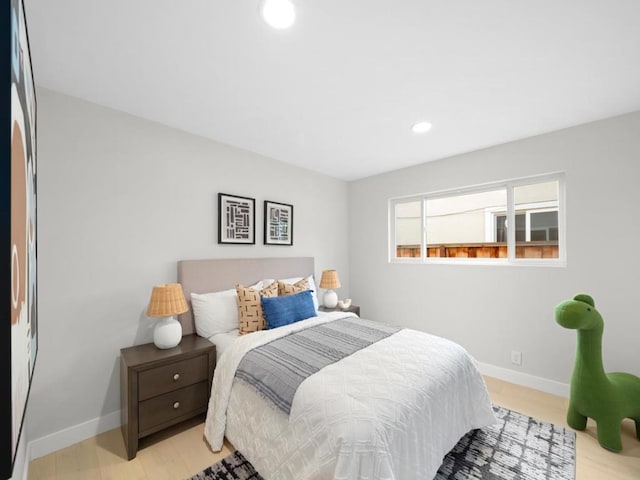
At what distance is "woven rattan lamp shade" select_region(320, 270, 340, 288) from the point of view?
347cm

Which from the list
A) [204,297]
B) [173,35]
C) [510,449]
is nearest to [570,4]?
[173,35]

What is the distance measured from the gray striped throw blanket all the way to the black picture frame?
1.24m

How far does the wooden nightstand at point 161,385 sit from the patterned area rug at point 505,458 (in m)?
0.48

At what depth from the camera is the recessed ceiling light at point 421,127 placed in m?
2.44

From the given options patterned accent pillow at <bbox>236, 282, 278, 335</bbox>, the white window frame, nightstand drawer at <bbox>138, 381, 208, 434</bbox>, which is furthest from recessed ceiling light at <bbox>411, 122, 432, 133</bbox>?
nightstand drawer at <bbox>138, 381, 208, 434</bbox>

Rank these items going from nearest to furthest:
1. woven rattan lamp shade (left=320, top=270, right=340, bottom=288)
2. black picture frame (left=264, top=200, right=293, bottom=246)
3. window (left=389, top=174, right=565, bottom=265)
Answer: window (left=389, top=174, right=565, bottom=265) < black picture frame (left=264, top=200, right=293, bottom=246) < woven rattan lamp shade (left=320, top=270, right=340, bottom=288)

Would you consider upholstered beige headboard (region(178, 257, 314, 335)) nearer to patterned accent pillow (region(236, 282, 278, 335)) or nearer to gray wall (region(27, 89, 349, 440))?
gray wall (region(27, 89, 349, 440))

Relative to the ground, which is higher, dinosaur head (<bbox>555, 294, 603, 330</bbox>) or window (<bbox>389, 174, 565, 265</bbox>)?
window (<bbox>389, 174, 565, 265</bbox>)

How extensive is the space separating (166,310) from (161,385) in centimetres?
50

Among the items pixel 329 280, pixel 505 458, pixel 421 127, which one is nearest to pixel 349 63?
pixel 421 127

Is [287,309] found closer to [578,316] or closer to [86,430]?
[86,430]

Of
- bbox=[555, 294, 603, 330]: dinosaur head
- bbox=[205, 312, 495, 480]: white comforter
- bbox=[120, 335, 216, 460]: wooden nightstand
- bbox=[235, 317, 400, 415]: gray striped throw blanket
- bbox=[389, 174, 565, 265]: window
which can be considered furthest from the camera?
bbox=[389, 174, 565, 265]: window

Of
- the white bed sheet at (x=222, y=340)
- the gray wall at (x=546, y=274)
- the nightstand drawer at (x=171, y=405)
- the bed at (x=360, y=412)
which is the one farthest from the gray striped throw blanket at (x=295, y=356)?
the gray wall at (x=546, y=274)

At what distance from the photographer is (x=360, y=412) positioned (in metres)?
1.29
